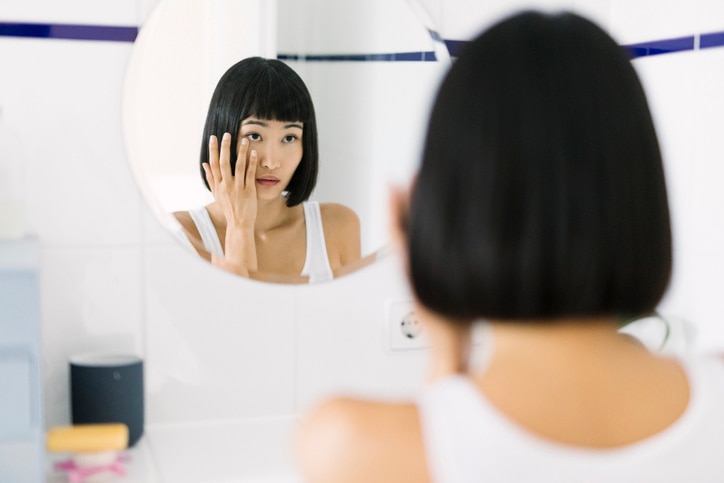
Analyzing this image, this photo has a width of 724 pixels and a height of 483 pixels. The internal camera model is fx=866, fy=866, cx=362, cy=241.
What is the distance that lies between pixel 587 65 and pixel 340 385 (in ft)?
3.12

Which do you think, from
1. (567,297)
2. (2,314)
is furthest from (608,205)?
(2,314)

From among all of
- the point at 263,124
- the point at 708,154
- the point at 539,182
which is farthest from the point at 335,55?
the point at 539,182

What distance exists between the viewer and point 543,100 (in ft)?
2.10

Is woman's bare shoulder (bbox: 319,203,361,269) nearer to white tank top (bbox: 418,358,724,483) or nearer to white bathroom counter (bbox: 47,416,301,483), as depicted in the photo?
white bathroom counter (bbox: 47,416,301,483)

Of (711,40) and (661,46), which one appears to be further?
(661,46)

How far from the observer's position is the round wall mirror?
132cm

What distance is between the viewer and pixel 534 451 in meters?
0.62

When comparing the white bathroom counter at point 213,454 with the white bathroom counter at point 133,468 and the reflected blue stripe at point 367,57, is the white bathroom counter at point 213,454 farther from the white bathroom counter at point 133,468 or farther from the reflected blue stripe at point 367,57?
the reflected blue stripe at point 367,57

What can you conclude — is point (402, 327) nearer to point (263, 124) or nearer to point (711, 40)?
point (263, 124)

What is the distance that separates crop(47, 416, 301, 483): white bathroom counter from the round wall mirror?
0.30m

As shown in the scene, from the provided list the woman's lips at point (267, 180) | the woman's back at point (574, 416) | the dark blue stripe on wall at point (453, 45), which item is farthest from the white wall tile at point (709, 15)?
the woman's back at point (574, 416)

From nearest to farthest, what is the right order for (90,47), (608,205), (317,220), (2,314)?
(608,205)
(2,314)
(90,47)
(317,220)

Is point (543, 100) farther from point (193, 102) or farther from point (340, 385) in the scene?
point (340, 385)

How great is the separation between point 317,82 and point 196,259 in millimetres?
349
